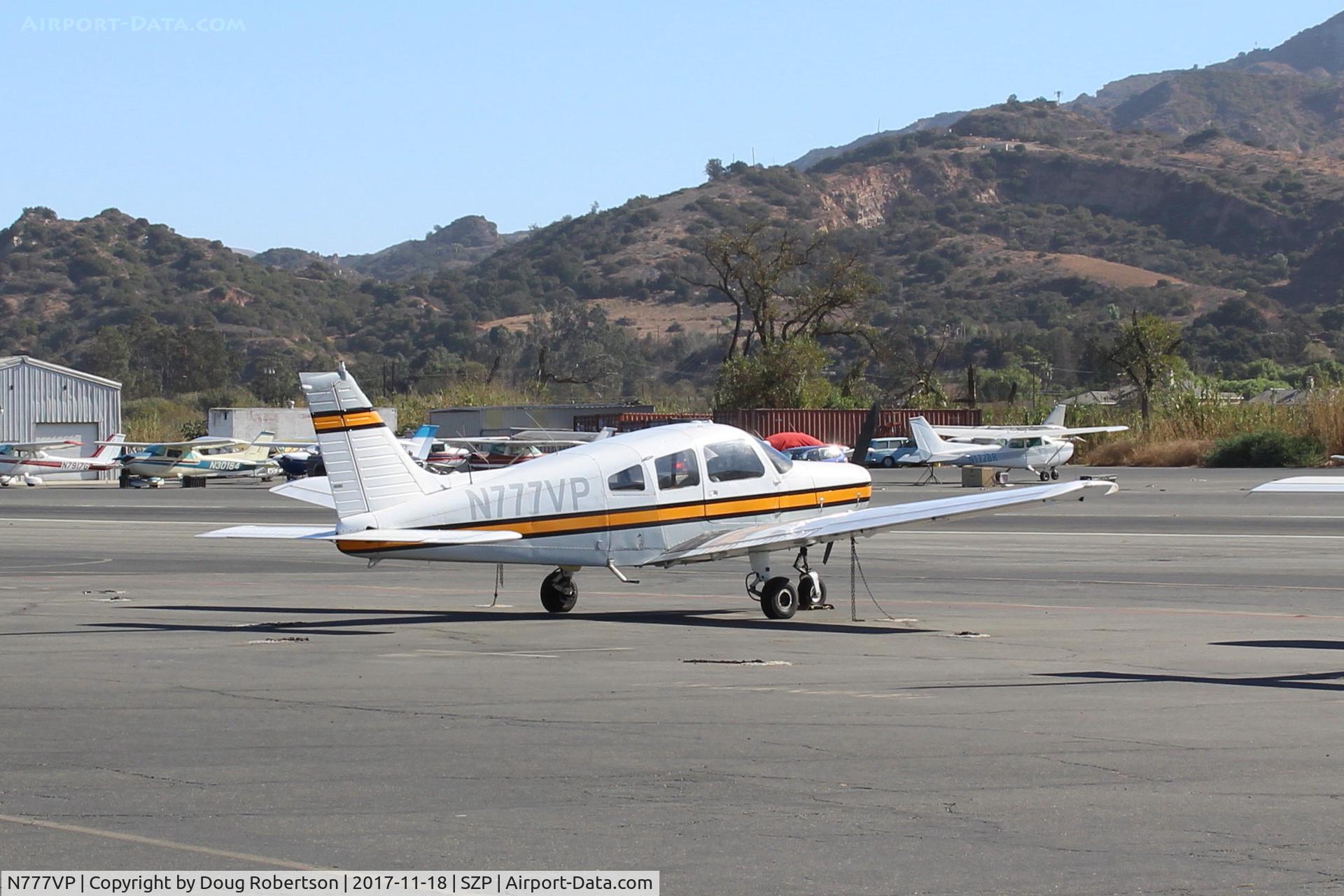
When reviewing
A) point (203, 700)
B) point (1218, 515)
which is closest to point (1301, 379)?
point (1218, 515)

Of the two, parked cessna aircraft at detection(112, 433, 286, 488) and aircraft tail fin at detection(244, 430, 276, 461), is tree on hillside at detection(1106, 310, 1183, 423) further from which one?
parked cessna aircraft at detection(112, 433, 286, 488)

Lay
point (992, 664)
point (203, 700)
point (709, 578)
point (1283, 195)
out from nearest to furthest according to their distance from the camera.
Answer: point (203, 700)
point (992, 664)
point (709, 578)
point (1283, 195)

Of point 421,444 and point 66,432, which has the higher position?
point 66,432

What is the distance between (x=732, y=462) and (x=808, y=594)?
1.73 meters

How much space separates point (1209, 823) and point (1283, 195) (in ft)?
685

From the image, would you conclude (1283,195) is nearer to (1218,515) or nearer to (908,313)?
(908,313)

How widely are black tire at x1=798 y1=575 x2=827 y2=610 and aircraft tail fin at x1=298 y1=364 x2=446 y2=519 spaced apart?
14.6ft

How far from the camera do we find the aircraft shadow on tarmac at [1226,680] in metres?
11.3

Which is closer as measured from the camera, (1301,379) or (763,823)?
(763,823)

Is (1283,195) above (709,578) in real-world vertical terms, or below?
above

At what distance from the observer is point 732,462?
16.6m

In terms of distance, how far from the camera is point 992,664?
12.5 metres

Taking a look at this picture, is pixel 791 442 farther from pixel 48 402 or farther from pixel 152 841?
pixel 152 841

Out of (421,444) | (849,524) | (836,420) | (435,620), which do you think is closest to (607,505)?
(435,620)
